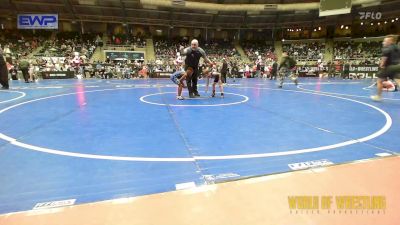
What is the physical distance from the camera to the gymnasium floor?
3.08m

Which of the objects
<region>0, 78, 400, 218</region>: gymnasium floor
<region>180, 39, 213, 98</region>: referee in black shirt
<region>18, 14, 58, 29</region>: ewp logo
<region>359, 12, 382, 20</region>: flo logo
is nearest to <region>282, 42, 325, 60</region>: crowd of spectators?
<region>359, 12, 382, 20</region>: flo logo

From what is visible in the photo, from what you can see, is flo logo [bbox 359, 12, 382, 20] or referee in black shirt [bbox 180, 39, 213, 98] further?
flo logo [bbox 359, 12, 382, 20]

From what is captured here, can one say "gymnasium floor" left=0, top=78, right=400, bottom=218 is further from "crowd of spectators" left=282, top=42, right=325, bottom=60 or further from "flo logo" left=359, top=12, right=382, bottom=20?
"flo logo" left=359, top=12, right=382, bottom=20

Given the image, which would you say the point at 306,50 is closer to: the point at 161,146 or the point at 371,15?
the point at 371,15

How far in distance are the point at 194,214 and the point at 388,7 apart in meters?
39.5

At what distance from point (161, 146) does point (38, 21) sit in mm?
29934

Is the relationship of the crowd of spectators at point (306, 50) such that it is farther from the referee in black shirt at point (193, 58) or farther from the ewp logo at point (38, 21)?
the referee in black shirt at point (193, 58)

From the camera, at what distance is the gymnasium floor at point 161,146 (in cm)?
308

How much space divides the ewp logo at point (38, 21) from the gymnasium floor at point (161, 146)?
75.8 feet

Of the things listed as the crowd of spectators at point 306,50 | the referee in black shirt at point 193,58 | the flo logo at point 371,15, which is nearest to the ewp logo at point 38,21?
the referee in black shirt at point 193,58

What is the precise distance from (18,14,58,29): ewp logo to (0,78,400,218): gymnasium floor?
75.8ft

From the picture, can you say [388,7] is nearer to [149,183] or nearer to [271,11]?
[271,11]

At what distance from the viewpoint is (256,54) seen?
3822cm

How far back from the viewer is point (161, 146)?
4422mm
